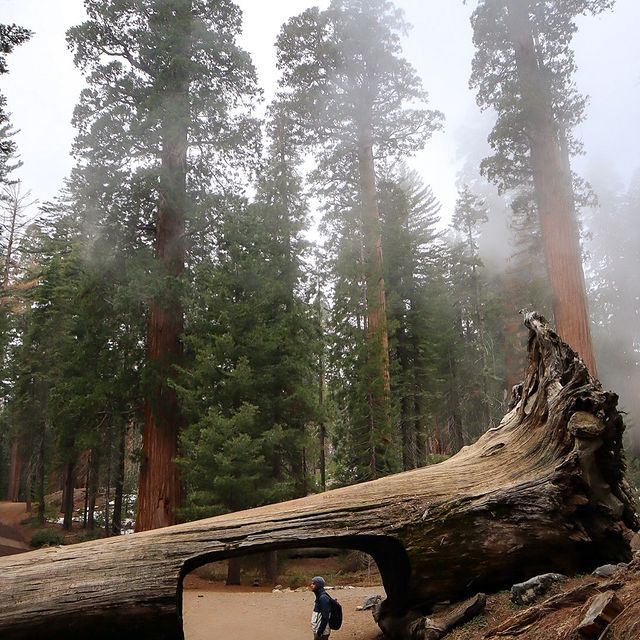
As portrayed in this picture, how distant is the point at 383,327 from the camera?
15.5 meters

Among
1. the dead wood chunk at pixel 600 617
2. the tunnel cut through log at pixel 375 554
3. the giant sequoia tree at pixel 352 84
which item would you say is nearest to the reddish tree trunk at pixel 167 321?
the giant sequoia tree at pixel 352 84

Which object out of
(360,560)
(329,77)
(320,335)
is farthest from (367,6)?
(360,560)

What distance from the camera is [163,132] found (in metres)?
14.2

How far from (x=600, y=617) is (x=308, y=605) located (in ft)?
28.0

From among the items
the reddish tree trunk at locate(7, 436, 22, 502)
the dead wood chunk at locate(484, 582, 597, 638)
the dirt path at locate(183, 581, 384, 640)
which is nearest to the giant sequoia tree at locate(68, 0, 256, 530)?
the dirt path at locate(183, 581, 384, 640)

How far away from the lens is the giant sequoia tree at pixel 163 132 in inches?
559

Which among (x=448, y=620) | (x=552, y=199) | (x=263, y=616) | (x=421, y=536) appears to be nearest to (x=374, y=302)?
(x=552, y=199)

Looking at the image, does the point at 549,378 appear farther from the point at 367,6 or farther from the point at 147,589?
the point at 367,6

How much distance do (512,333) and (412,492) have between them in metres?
16.5

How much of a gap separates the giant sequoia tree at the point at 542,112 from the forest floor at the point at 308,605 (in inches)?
296

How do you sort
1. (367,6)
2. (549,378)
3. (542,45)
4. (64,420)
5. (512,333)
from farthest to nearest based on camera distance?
(512,333)
(367,6)
(64,420)
(542,45)
(549,378)

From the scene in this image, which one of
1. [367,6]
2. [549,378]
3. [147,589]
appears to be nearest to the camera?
[147,589]

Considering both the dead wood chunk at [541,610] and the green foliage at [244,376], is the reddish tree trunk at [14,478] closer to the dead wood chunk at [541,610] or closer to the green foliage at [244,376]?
the green foliage at [244,376]

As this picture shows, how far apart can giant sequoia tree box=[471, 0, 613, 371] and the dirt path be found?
7.40 m
